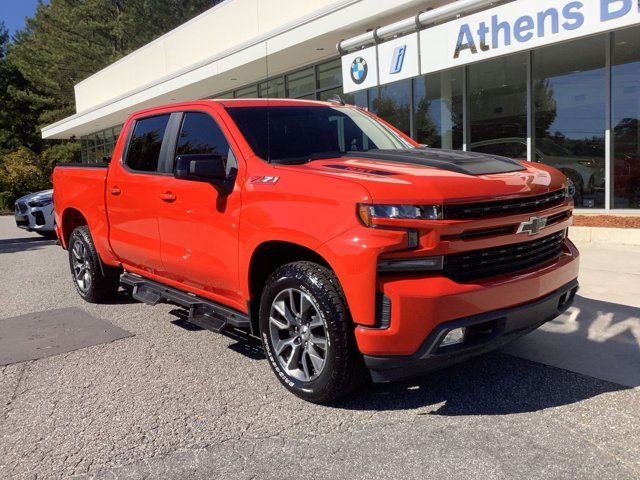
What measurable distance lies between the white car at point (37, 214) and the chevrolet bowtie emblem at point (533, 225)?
11563 mm

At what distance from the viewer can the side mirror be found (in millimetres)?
3771

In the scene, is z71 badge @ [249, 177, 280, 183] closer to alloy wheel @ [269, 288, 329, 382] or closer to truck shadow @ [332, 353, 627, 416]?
alloy wheel @ [269, 288, 329, 382]

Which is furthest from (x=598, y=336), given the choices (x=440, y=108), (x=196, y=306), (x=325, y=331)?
(x=440, y=108)

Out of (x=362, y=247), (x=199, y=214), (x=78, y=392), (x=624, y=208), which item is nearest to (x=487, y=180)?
(x=362, y=247)

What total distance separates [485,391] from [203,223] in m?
2.25

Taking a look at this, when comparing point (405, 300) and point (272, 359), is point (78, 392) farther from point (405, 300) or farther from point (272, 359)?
point (405, 300)

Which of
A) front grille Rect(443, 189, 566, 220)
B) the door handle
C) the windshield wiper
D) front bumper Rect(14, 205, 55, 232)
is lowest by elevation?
front bumper Rect(14, 205, 55, 232)

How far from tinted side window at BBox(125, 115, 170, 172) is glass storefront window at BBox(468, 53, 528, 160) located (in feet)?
26.3

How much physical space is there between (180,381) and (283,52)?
11.9 m

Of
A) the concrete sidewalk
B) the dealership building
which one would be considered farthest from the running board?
the dealership building

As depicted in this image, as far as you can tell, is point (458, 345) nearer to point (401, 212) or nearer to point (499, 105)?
point (401, 212)

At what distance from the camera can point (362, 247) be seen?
2.96 m

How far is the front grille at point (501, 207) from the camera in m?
3.02

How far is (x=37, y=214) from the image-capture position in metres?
12.5
